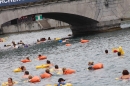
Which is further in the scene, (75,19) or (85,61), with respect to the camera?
(75,19)

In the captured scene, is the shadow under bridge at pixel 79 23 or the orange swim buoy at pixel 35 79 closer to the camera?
the orange swim buoy at pixel 35 79

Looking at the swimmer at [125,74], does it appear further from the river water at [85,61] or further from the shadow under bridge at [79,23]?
the shadow under bridge at [79,23]

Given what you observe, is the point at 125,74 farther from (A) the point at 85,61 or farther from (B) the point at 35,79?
(A) the point at 85,61

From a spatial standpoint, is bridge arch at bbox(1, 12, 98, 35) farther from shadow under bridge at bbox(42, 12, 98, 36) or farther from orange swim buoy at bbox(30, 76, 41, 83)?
orange swim buoy at bbox(30, 76, 41, 83)

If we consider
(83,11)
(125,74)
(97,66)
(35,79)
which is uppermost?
(83,11)

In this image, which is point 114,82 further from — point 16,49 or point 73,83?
point 16,49

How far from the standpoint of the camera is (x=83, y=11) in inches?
3194

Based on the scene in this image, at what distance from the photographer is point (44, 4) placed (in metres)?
77.7

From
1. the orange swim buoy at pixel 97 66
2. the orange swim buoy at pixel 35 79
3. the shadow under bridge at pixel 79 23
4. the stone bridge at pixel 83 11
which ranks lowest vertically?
the orange swim buoy at pixel 35 79

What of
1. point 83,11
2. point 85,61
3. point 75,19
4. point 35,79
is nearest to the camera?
point 35,79

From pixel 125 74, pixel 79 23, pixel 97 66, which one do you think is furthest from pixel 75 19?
pixel 125 74

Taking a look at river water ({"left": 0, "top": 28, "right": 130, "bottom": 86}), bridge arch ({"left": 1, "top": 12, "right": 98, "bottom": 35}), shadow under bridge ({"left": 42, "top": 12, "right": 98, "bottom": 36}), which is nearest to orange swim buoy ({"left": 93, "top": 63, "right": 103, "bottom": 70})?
river water ({"left": 0, "top": 28, "right": 130, "bottom": 86})

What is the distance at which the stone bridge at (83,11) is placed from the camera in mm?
76562

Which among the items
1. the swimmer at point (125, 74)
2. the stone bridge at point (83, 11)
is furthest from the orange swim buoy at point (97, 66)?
the stone bridge at point (83, 11)
